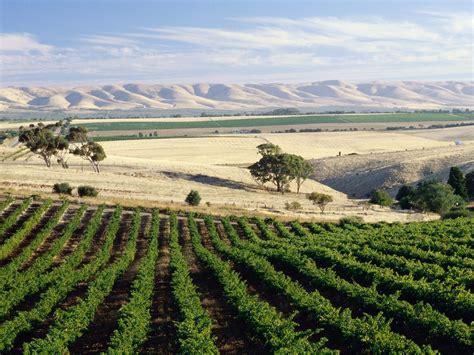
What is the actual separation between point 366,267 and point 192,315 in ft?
34.2

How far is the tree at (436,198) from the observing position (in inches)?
2404

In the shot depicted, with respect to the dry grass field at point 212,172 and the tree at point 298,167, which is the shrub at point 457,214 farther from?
the tree at point 298,167

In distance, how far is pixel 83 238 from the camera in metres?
39.7

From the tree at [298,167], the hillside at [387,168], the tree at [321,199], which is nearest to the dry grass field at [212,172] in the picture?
the tree at [321,199]

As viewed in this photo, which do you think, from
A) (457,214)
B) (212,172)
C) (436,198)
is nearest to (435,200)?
(436,198)

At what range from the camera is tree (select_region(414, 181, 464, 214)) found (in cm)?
6106

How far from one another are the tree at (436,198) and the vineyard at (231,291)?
2129cm

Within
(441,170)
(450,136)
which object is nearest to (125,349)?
(441,170)

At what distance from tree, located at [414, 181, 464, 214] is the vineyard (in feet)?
69.9

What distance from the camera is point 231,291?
23.3 metres

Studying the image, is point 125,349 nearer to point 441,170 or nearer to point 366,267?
point 366,267

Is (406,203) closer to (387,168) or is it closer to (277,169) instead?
(277,169)

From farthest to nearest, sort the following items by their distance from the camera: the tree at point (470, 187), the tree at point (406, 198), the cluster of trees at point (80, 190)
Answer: the tree at point (470, 187) → the tree at point (406, 198) → the cluster of trees at point (80, 190)

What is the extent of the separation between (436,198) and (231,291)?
4462cm
